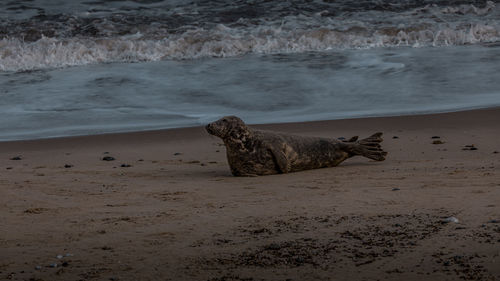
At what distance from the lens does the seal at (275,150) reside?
6090mm

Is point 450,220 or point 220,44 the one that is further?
point 220,44

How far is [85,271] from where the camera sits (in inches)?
129

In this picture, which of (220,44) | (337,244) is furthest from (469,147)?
(220,44)

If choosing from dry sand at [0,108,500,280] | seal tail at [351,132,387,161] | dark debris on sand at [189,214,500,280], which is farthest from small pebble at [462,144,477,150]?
dark debris on sand at [189,214,500,280]

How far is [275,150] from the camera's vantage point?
6102mm

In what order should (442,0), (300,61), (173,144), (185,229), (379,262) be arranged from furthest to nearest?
(442,0) < (300,61) < (173,144) < (185,229) < (379,262)

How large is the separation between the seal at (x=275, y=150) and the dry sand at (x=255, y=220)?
0.15 meters

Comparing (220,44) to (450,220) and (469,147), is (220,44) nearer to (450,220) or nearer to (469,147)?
(469,147)

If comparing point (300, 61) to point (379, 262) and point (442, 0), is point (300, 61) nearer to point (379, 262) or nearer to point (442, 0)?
point (442, 0)

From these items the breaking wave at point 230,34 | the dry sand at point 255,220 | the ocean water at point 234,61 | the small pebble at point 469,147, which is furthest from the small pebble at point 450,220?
the breaking wave at point 230,34

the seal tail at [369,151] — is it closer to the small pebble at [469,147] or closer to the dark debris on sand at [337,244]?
the small pebble at [469,147]

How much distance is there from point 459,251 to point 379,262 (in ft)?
1.21

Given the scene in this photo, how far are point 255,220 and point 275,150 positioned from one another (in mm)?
2088

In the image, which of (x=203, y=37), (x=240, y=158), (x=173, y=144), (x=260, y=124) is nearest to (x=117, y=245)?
(x=240, y=158)
